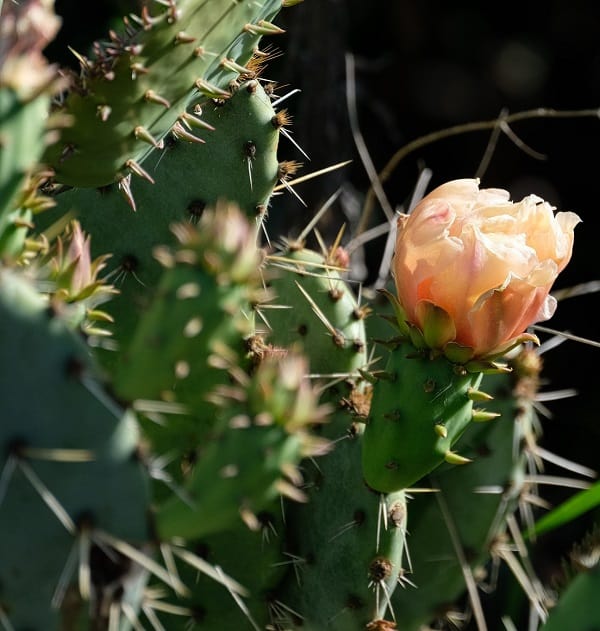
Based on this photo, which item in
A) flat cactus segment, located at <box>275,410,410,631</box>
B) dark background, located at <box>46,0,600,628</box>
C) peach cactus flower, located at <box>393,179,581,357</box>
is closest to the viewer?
peach cactus flower, located at <box>393,179,581,357</box>

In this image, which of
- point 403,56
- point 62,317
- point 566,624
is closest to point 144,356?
point 62,317

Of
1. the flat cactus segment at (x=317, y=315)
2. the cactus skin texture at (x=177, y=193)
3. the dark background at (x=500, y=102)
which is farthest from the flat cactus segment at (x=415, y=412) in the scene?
the dark background at (x=500, y=102)

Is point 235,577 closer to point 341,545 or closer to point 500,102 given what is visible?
point 341,545

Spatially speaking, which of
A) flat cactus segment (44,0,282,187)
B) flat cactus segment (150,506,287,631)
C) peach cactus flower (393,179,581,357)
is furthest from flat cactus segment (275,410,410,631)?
flat cactus segment (44,0,282,187)

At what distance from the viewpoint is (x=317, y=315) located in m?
1.31

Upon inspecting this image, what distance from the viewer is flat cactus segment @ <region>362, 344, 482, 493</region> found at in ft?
3.51

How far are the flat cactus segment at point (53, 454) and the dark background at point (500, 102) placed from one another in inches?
49.3

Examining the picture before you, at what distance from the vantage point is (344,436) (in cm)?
127

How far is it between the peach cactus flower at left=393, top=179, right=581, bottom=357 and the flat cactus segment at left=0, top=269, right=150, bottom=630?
33cm

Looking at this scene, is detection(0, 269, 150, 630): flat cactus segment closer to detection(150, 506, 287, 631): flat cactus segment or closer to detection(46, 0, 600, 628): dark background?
detection(150, 506, 287, 631): flat cactus segment

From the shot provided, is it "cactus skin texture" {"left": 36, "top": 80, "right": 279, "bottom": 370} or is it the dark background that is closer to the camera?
"cactus skin texture" {"left": 36, "top": 80, "right": 279, "bottom": 370}

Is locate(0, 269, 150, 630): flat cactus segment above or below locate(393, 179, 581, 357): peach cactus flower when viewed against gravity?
above

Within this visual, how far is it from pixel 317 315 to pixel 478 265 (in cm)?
34

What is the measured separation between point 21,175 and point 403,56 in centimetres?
257
